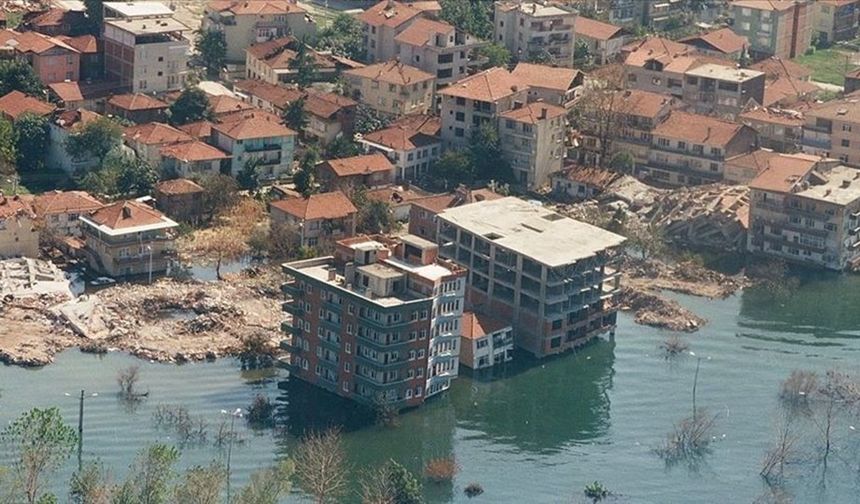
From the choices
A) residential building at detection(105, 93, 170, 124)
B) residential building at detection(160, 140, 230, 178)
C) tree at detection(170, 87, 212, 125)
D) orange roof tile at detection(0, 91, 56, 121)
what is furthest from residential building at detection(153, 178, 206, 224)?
orange roof tile at detection(0, 91, 56, 121)

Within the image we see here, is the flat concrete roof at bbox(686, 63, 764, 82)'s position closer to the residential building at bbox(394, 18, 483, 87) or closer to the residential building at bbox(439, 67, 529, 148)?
the residential building at bbox(394, 18, 483, 87)

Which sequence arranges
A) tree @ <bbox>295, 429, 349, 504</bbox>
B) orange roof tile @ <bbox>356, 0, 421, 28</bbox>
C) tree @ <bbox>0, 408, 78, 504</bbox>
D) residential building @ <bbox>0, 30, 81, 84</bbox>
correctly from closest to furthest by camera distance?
tree @ <bbox>0, 408, 78, 504</bbox> → tree @ <bbox>295, 429, 349, 504</bbox> → residential building @ <bbox>0, 30, 81, 84</bbox> → orange roof tile @ <bbox>356, 0, 421, 28</bbox>

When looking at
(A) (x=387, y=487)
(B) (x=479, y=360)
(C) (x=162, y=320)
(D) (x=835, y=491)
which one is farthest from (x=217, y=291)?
(D) (x=835, y=491)

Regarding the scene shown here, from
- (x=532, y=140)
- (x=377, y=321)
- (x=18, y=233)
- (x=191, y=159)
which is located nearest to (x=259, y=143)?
(x=191, y=159)

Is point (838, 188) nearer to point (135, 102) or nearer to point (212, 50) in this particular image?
point (135, 102)

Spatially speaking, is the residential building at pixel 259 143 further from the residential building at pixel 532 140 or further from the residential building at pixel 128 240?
the residential building at pixel 532 140

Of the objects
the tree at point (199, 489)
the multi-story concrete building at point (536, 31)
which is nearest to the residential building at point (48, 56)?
the multi-story concrete building at point (536, 31)
